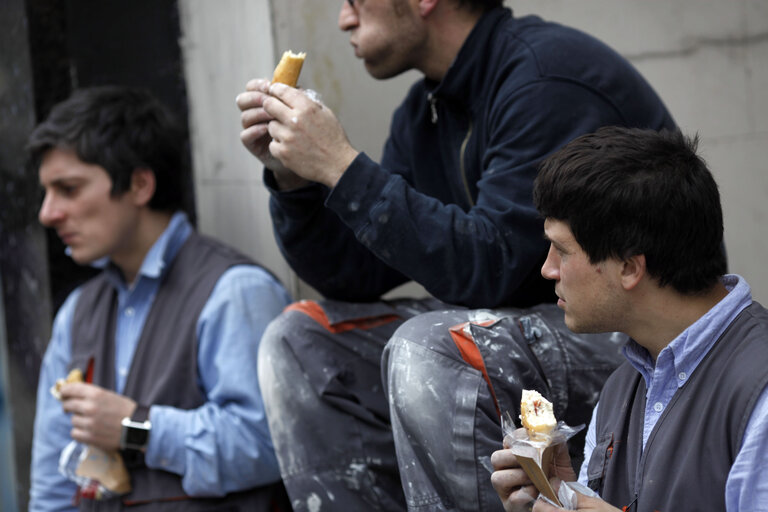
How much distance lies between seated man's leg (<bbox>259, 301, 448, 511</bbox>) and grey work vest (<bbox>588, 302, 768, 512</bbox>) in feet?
2.43

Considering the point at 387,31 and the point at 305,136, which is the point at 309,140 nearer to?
the point at 305,136

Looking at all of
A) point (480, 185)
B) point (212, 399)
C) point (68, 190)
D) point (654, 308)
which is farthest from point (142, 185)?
point (654, 308)

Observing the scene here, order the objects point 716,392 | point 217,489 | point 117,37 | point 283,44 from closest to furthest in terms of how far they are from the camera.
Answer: point 716,392, point 217,489, point 283,44, point 117,37

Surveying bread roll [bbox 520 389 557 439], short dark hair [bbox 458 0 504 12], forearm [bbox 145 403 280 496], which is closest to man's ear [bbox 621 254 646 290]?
bread roll [bbox 520 389 557 439]

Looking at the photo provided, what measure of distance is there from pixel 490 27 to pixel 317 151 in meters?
0.61

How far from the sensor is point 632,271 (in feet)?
5.95

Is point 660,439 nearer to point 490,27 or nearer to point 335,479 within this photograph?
point 335,479

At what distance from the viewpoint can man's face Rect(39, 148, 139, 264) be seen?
337 centimetres

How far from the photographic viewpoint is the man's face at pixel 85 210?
337 centimetres

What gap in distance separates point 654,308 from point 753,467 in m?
0.34

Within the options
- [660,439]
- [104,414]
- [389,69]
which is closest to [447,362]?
[660,439]

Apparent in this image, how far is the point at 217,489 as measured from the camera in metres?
2.94

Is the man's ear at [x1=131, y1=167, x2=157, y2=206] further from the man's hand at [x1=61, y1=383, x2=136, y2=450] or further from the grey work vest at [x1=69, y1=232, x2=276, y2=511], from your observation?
the man's hand at [x1=61, y1=383, x2=136, y2=450]

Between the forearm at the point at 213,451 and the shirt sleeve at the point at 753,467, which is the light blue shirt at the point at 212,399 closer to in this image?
the forearm at the point at 213,451
